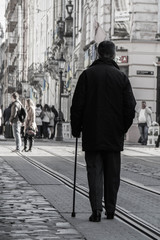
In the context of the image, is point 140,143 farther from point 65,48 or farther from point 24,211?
point 24,211

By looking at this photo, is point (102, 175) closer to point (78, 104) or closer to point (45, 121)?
point (78, 104)

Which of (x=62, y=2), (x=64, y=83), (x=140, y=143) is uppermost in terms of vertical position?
(x=62, y=2)

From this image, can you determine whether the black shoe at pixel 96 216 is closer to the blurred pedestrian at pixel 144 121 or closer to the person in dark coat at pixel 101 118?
the person in dark coat at pixel 101 118

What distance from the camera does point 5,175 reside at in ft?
43.2

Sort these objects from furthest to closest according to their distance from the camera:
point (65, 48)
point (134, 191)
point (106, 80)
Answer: point (65, 48) → point (134, 191) → point (106, 80)

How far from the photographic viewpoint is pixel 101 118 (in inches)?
294

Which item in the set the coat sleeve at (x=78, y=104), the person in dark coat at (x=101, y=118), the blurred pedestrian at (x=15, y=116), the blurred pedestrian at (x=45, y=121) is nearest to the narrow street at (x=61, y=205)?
the person in dark coat at (x=101, y=118)

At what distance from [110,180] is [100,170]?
144 millimetres

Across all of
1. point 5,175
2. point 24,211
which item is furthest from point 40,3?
point 24,211

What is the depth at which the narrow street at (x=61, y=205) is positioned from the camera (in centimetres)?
680

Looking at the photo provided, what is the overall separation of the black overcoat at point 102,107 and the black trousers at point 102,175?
11 cm

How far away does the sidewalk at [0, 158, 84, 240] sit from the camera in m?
6.62

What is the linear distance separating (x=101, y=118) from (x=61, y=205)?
1762mm

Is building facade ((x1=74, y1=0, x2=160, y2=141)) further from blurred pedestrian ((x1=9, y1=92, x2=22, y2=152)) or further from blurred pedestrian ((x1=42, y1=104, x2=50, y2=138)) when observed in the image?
blurred pedestrian ((x1=9, y1=92, x2=22, y2=152))
